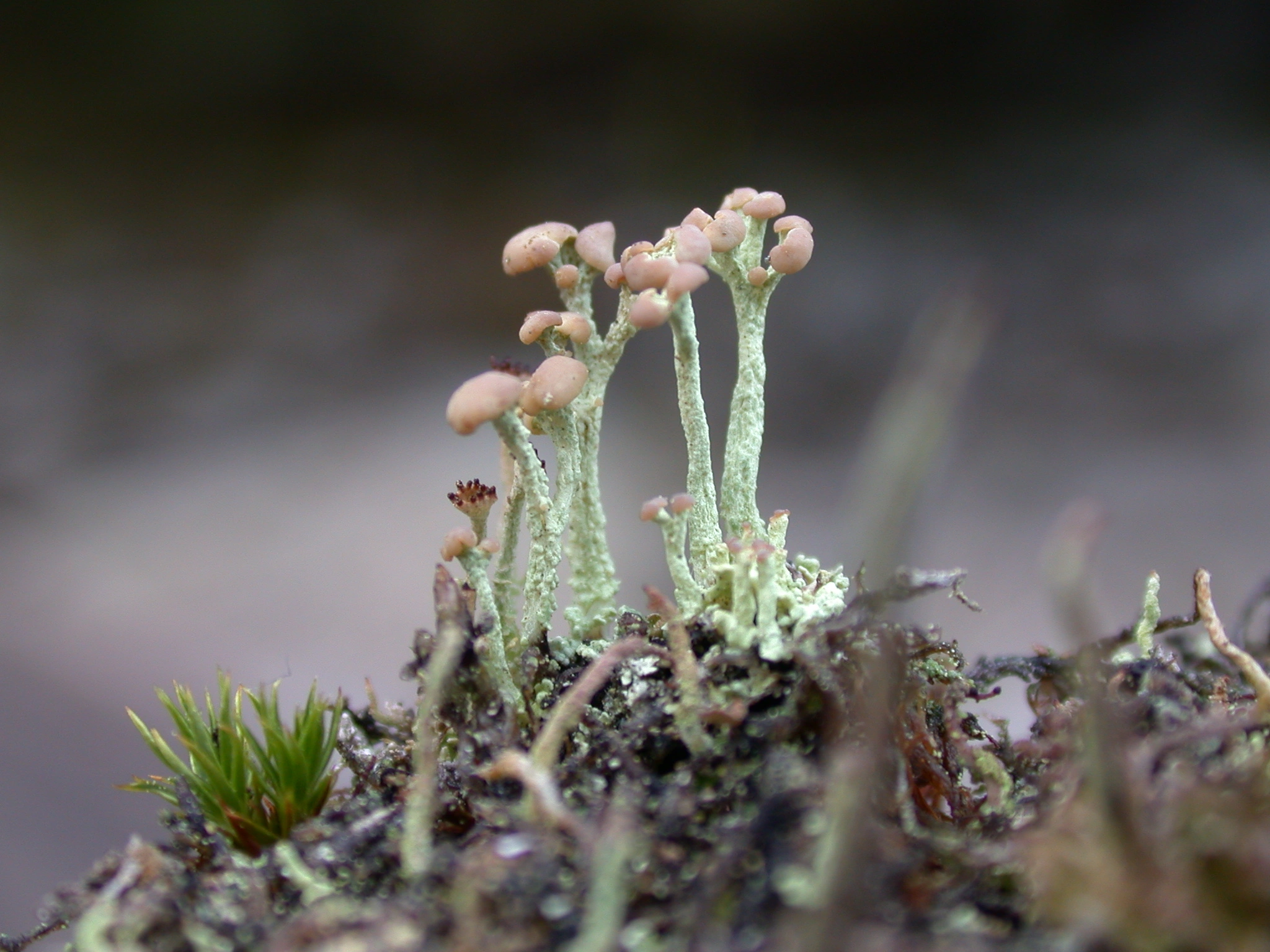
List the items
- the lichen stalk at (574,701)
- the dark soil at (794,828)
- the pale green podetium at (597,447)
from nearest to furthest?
1. the dark soil at (794,828)
2. the lichen stalk at (574,701)
3. the pale green podetium at (597,447)

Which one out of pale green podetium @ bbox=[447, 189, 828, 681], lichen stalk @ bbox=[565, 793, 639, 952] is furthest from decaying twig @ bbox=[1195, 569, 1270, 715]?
lichen stalk @ bbox=[565, 793, 639, 952]

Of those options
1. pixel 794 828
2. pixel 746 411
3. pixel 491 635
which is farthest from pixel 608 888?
pixel 746 411

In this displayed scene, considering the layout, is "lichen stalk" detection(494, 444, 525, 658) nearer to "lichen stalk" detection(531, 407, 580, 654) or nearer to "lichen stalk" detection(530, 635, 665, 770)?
"lichen stalk" detection(531, 407, 580, 654)

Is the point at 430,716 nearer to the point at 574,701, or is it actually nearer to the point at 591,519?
the point at 574,701

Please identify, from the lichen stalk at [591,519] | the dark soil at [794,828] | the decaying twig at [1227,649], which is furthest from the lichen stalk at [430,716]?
the decaying twig at [1227,649]

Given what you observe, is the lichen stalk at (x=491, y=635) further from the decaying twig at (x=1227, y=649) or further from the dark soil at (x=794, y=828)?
the decaying twig at (x=1227, y=649)

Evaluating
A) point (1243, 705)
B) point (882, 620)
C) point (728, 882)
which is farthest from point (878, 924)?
point (1243, 705)
